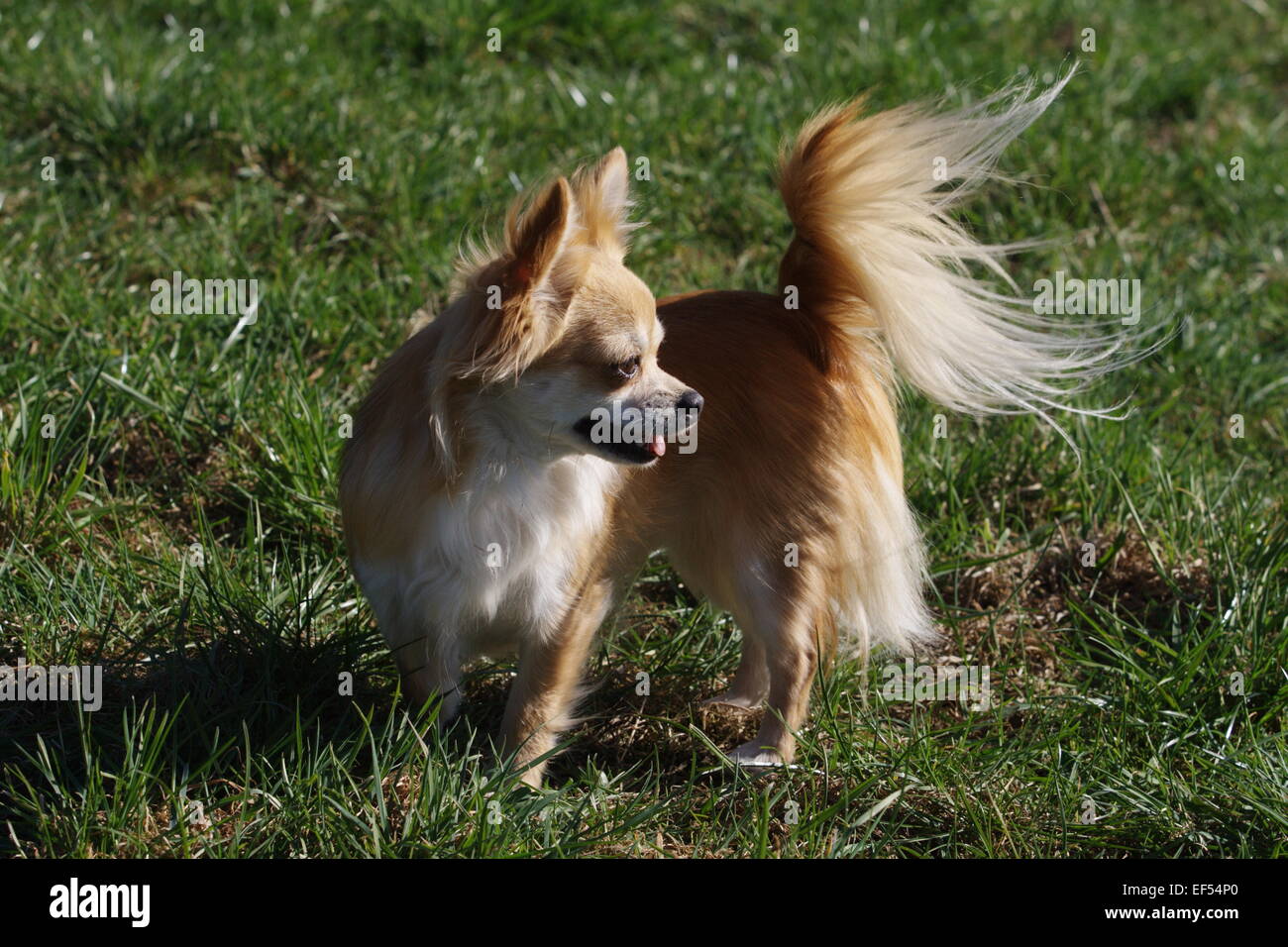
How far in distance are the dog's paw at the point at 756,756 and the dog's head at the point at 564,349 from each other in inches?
34.0

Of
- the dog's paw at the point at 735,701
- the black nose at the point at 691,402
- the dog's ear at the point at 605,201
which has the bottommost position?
the dog's paw at the point at 735,701

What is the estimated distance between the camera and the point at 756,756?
3289 millimetres

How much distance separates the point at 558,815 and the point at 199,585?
1.15m

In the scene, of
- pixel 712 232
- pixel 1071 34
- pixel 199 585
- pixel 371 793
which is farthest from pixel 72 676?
pixel 1071 34

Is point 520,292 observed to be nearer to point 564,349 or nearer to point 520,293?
point 520,293

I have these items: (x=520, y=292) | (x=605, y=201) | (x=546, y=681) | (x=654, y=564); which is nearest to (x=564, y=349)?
(x=520, y=292)

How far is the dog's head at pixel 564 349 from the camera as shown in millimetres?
2676

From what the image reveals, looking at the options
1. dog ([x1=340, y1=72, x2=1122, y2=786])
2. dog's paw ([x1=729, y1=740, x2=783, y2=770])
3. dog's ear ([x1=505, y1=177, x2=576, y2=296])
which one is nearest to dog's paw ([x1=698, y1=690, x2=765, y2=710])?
dog ([x1=340, y1=72, x2=1122, y2=786])

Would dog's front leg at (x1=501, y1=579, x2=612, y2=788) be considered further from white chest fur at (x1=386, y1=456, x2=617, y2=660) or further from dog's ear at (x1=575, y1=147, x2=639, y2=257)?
dog's ear at (x1=575, y1=147, x2=639, y2=257)

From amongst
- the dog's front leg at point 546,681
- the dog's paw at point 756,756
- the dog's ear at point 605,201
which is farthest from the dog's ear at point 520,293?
the dog's paw at point 756,756

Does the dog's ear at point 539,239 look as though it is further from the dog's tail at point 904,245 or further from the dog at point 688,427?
the dog's tail at point 904,245

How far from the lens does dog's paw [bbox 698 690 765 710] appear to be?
11.6 feet

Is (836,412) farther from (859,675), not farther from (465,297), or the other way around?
(465,297)

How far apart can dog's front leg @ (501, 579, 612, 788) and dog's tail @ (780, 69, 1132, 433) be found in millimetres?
878
